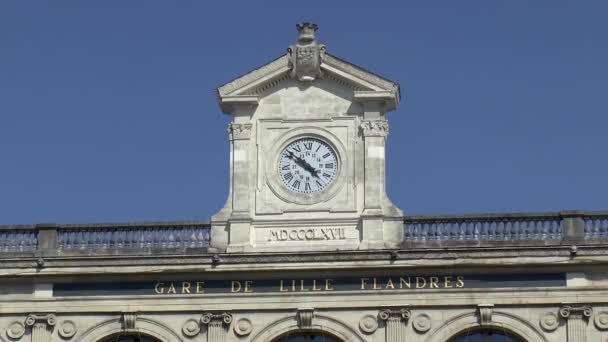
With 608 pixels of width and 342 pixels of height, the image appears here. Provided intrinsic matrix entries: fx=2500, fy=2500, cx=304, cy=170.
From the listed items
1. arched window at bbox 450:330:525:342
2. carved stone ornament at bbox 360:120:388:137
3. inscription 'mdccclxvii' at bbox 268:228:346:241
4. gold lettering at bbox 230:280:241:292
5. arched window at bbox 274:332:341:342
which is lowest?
arched window at bbox 450:330:525:342

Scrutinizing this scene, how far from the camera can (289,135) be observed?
2218 inches

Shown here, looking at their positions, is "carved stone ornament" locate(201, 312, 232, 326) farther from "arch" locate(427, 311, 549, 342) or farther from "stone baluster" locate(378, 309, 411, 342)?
"arch" locate(427, 311, 549, 342)

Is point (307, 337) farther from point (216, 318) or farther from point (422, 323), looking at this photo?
point (422, 323)

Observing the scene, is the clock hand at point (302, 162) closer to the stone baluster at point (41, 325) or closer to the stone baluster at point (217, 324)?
the stone baluster at point (217, 324)

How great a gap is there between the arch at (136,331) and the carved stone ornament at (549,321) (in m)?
8.00

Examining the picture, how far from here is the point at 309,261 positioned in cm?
5512

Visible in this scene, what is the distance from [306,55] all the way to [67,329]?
8139 millimetres

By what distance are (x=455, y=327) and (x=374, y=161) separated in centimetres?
421

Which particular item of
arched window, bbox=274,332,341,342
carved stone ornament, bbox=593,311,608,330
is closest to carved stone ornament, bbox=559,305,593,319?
carved stone ornament, bbox=593,311,608,330

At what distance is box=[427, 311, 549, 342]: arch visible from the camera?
5428cm

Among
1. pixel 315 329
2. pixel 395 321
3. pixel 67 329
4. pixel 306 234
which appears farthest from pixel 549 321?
pixel 67 329

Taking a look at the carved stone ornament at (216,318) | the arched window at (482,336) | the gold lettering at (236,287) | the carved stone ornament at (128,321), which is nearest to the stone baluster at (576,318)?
the arched window at (482,336)

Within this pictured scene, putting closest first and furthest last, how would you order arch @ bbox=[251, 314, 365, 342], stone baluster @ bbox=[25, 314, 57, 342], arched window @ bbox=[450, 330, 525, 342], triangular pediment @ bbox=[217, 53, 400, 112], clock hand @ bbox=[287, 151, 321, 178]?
1. arched window @ bbox=[450, 330, 525, 342]
2. arch @ bbox=[251, 314, 365, 342]
3. stone baluster @ bbox=[25, 314, 57, 342]
4. triangular pediment @ bbox=[217, 53, 400, 112]
5. clock hand @ bbox=[287, 151, 321, 178]

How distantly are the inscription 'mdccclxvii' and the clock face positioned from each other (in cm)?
93
